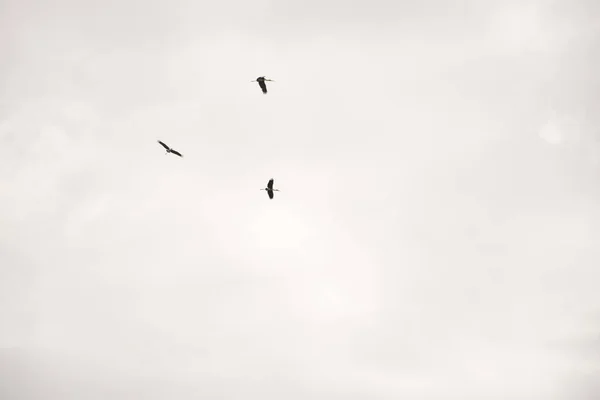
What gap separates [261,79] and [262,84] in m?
1.17

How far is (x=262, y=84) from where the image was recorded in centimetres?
10306

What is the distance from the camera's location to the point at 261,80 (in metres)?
103

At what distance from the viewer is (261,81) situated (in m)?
103

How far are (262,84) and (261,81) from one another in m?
0.53

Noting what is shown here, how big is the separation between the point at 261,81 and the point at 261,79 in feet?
3.13

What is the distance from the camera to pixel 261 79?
340 ft

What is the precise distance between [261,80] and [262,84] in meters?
0.79

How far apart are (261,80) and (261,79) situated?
0.45m
